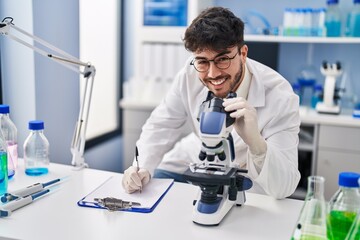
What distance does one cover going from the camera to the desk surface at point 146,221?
1055 mm

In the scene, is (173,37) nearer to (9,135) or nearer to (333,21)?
(333,21)

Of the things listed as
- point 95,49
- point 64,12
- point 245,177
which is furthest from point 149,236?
point 95,49

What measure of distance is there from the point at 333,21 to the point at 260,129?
59.0 inches

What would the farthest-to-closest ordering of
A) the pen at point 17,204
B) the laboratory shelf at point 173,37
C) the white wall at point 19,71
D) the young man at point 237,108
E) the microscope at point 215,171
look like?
1. the laboratory shelf at point 173,37
2. the white wall at point 19,71
3. the young man at point 237,108
4. the pen at point 17,204
5. the microscope at point 215,171

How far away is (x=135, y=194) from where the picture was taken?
1.31m

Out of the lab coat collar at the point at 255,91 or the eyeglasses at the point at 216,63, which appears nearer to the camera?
the eyeglasses at the point at 216,63

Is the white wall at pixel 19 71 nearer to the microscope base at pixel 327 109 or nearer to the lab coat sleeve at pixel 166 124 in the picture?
the lab coat sleeve at pixel 166 124

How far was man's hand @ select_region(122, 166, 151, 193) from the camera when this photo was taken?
131 cm

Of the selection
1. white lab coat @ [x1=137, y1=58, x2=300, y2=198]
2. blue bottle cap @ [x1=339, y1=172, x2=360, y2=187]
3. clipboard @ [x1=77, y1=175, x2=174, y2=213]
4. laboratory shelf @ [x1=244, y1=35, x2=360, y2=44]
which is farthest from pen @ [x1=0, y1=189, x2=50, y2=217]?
laboratory shelf @ [x1=244, y1=35, x2=360, y2=44]

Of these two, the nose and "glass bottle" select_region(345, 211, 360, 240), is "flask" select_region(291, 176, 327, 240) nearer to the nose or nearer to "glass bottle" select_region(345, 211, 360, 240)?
"glass bottle" select_region(345, 211, 360, 240)

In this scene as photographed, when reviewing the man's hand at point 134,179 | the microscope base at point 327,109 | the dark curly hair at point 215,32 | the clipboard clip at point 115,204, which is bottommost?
the clipboard clip at point 115,204

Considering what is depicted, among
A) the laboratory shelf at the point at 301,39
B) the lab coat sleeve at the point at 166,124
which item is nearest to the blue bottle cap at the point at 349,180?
the lab coat sleeve at the point at 166,124

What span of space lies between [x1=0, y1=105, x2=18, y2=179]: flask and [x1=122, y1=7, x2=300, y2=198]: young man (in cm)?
43

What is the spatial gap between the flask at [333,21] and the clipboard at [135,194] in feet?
5.73
